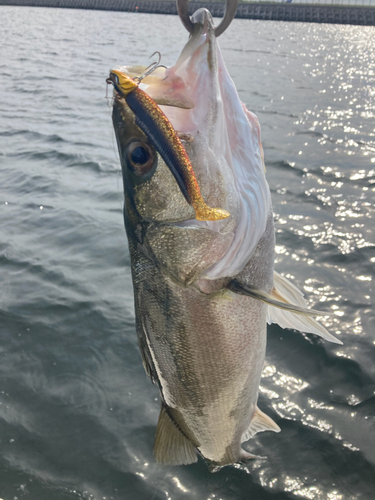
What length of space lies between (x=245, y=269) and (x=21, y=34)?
1248 inches

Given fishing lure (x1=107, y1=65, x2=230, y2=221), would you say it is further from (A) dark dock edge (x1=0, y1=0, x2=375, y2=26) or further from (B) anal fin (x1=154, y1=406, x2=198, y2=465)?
(A) dark dock edge (x1=0, y1=0, x2=375, y2=26)

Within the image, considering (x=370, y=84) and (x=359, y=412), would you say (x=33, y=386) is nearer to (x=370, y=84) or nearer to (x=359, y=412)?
(x=359, y=412)

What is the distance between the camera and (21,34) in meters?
27.4

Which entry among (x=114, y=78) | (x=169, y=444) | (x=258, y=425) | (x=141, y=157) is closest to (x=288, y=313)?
(x=258, y=425)

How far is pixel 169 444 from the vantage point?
2.02m

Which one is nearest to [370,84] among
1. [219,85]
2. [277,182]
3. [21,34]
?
[277,182]

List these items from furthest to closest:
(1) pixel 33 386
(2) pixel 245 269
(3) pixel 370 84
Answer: (3) pixel 370 84 < (1) pixel 33 386 < (2) pixel 245 269

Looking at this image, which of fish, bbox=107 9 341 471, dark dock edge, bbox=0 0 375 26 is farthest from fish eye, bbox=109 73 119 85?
dark dock edge, bbox=0 0 375 26

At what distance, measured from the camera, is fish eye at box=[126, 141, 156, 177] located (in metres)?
1.58

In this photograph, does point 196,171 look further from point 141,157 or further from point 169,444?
point 169,444

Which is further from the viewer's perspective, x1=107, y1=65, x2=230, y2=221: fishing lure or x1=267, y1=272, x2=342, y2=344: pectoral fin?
x1=267, y1=272, x2=342, y2=344: pectoral fin

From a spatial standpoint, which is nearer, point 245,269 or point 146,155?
point 146,155

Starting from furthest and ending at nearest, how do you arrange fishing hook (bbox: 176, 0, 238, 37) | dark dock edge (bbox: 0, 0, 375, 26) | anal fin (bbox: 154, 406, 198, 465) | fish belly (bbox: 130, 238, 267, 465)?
1. dark dock edge (bbox: 0, 0, 375, 26)
2. anal fin (bbox: 154, 406, 198, 465)
3. fish belly (bbox: 130, 238, 267, 465)
4. fishing hook (bbox: 176, 0, 238, 37)

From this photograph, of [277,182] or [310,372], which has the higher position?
[277,182]
